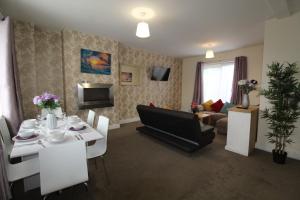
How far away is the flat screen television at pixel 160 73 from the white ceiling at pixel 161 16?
2.01 m

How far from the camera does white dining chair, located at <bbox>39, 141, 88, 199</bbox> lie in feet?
4.45

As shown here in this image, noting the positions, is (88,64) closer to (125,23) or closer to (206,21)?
(125,23)

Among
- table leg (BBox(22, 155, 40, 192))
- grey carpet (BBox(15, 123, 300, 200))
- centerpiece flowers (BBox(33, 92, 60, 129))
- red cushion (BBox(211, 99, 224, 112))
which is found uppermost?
centerpiece flowers (BBox(33, 92, 60, 129))

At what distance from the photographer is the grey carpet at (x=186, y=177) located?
1.91 metres

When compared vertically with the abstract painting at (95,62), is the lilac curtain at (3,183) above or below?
below

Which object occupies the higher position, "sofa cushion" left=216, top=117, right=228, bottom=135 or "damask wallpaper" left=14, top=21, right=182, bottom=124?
"damask wallpaper" left=14, top=21, right=182, bottom=124

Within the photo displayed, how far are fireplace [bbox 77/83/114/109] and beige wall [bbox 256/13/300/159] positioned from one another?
3782 mm

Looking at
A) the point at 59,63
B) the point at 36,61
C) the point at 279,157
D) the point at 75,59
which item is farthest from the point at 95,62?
the point at 279,157

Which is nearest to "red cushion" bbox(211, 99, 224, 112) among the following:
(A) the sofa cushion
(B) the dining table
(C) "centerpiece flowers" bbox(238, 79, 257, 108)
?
(A) the sofa cushion

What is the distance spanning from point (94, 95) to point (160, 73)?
117 inches

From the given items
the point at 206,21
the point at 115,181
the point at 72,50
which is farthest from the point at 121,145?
the point at 206,21

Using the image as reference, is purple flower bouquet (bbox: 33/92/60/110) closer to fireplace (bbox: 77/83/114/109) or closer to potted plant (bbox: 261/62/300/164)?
fireplace (bbox: 77/83/114/109)

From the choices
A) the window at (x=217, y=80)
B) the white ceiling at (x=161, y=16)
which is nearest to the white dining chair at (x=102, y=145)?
the white ceiling at (x=161, y=16)

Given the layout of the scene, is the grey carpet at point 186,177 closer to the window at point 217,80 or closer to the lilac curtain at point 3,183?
the lilac curtain at point 3,183
